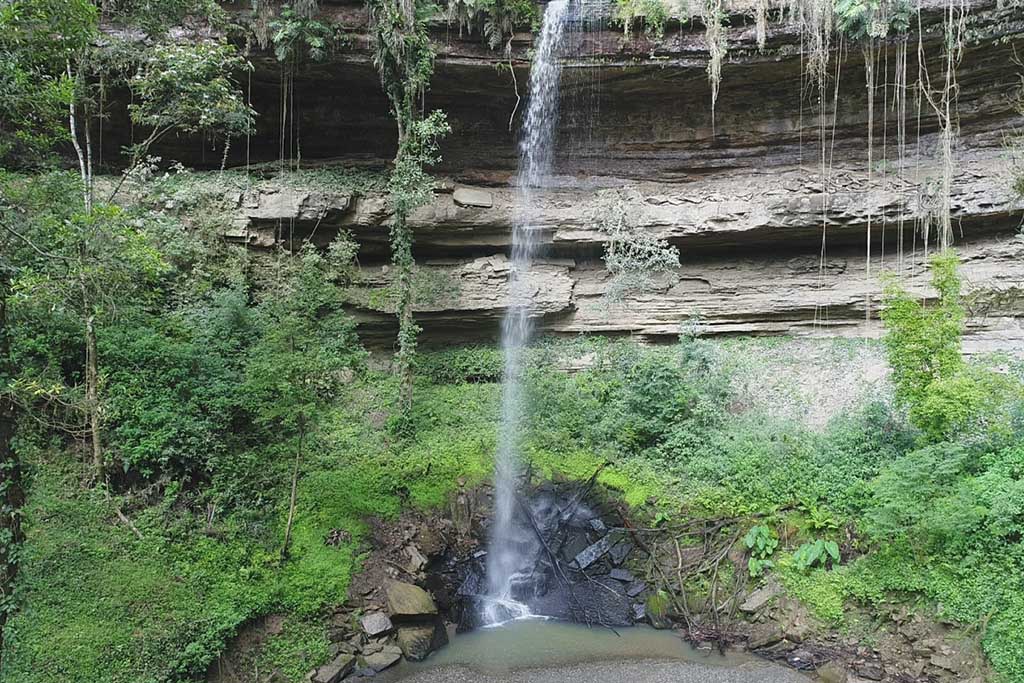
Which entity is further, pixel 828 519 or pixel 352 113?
pixel 352 113

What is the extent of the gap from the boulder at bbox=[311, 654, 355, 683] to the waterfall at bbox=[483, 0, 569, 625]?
1962 millimetres

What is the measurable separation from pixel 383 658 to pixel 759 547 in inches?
194

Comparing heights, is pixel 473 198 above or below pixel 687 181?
below

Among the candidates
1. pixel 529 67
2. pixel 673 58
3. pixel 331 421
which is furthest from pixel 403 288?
pixel 673 58

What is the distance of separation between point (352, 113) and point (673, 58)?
701 cm

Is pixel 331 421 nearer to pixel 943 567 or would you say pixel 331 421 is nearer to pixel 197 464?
pixel 197 464

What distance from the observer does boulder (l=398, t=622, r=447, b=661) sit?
758cm

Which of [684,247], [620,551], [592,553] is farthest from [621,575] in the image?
[684,247]

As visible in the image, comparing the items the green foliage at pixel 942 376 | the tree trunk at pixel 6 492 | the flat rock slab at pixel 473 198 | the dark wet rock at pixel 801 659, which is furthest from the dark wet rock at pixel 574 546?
the flat rock slab at pixel 473 198

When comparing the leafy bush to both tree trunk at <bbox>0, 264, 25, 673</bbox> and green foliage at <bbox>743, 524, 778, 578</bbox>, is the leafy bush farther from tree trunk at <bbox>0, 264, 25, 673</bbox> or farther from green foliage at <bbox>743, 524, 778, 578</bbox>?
tree trunk at <bbox>0, 264, 25, 673</bbox>

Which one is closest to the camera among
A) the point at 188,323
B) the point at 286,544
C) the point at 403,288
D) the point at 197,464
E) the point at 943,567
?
the point at 943,567

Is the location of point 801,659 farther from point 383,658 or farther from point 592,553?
point 383,658

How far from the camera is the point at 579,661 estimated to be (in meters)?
7.38

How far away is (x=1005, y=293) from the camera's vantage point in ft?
37.6
